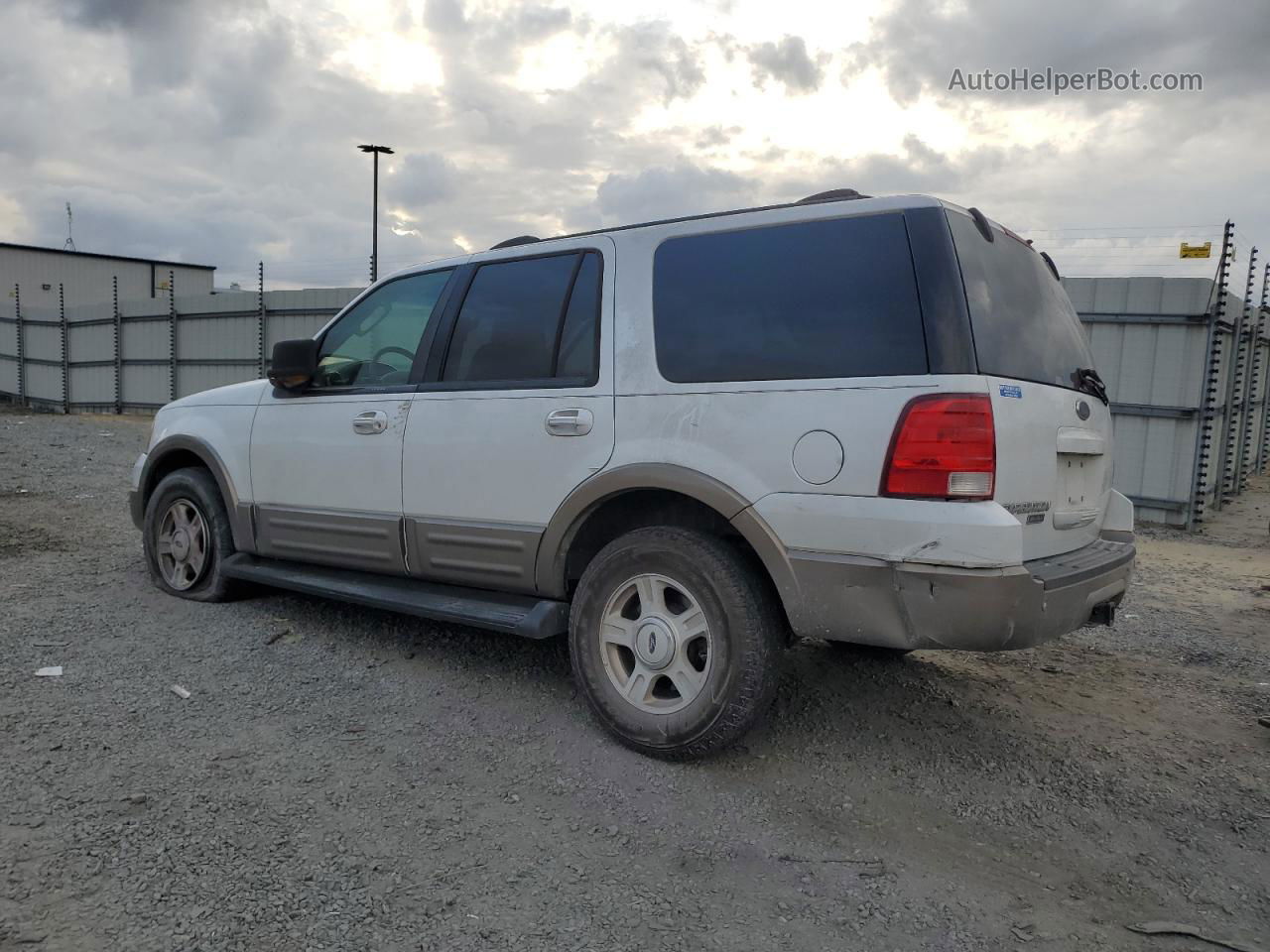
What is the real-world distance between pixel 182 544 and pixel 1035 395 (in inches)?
174

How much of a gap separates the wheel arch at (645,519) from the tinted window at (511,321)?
22.6 inches

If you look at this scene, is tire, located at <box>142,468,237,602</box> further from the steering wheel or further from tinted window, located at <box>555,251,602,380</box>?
tinted window, located at <box>555,251,602,380</box>

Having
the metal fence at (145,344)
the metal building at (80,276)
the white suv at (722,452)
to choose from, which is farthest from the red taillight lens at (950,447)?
the metal building at (80,276)

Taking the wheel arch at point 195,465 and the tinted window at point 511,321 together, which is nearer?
the tinted window at point 511,321

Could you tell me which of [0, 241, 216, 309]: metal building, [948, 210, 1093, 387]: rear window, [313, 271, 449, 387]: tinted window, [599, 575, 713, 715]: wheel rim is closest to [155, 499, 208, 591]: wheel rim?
[313, 271, 449, 387]: tinted window

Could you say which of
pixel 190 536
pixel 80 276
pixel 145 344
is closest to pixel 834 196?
pixel 190 536

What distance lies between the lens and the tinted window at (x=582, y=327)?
3.53 metres

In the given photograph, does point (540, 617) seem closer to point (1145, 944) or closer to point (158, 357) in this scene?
point (1145, 944)

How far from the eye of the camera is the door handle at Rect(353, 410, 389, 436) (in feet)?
13.4

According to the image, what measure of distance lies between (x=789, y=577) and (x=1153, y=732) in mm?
1905

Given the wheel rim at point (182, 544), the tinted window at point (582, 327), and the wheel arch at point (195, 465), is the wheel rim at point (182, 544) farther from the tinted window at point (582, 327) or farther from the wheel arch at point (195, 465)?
the tinted window at point (582, 327)

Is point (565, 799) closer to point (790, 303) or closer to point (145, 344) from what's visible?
point (790, 303)

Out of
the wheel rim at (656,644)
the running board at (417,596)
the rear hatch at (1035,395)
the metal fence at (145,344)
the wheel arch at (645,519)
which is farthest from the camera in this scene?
the metal fence at (145,344)

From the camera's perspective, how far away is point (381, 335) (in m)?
4.38
